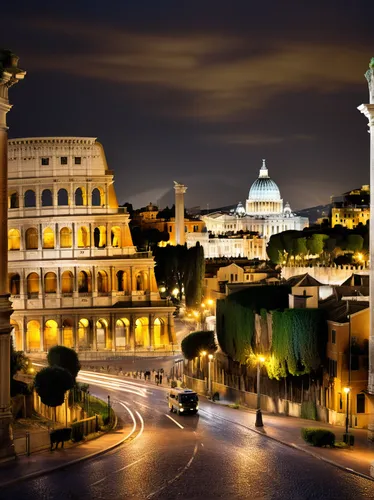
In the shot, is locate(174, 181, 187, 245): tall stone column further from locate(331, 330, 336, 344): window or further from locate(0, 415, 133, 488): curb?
locate(0, 415, 133, 488): curb

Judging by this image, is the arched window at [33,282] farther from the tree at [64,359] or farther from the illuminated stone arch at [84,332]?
the tree at [64,359]

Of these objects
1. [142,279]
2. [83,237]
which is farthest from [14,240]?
[142,279]

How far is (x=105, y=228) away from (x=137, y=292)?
6.05m

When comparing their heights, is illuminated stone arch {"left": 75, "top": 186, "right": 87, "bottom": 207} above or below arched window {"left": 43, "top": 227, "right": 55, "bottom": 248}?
above

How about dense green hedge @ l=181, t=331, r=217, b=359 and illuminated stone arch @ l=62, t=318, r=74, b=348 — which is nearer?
dense green hedge @ l=181, t=331, r=217, b=359

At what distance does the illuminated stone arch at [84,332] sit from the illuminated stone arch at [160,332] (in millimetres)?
5523

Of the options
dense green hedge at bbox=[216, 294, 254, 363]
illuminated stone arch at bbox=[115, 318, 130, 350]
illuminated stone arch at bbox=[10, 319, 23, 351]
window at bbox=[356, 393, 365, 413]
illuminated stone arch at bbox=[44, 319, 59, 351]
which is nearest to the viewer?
window at bbox=[356, 393, 365, 413]

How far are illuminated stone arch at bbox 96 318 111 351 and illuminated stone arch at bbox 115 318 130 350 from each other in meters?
0.97

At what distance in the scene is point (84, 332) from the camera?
279 feet

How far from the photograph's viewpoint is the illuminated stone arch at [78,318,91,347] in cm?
8434

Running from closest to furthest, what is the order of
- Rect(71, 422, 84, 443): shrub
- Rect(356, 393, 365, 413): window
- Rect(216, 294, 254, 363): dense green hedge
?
Rect(71, 422, 84, 443): shrub, Rect(356, 393, 365, 413): window, Rect(216, 294, 254, 363): dense green hedge

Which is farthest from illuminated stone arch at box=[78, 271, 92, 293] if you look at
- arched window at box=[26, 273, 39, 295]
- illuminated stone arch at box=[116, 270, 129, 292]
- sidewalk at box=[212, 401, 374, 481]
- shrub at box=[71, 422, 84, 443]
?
shrub at box=[71, 422, 84, 443]

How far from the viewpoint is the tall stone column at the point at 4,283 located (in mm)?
31750

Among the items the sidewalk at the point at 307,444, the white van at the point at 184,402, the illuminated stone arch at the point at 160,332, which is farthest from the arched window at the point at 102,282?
the white van at the point at 184,402
